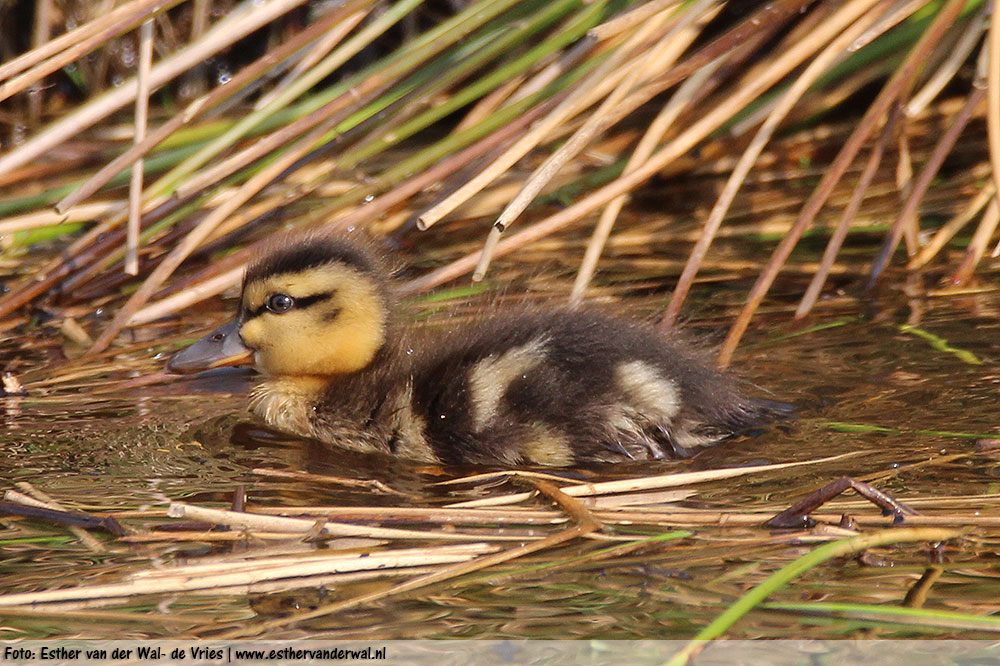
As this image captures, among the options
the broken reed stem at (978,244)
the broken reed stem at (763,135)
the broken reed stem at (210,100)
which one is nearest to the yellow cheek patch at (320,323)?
the broken reed stem at (210,100)

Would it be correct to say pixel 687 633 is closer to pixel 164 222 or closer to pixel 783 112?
pixel 783 112

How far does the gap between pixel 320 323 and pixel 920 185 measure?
4.51 ft

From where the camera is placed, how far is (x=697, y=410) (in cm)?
253

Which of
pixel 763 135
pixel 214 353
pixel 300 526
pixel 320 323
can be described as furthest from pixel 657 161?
pixel 300 526

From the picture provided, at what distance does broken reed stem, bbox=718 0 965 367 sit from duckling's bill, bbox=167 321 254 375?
1005 millimetres

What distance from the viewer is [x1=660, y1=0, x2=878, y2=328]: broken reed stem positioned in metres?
2.90

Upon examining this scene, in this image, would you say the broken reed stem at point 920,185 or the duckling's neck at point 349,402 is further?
the broken reed stem at point 920,185

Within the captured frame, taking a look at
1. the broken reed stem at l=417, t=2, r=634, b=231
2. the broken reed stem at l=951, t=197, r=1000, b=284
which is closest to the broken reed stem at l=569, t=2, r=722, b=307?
the broken reed stem at l=417, t=2, r=634, b=231

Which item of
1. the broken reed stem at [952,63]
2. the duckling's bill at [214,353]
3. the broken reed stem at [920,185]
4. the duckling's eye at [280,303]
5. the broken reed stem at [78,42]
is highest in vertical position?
the broken reed stem at [78,42]

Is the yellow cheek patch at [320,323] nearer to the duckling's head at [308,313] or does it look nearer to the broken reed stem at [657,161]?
the duckling's head at [308,313]

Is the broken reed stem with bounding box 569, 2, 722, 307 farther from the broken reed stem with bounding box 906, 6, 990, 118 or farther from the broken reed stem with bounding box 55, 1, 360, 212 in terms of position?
the broken reed stem with bounding box 55, 1, 360, 212

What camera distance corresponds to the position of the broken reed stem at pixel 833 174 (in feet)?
9.30

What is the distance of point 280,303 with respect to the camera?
287cm

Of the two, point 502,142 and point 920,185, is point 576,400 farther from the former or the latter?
point 920,185
